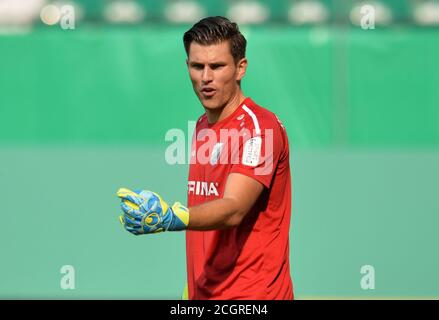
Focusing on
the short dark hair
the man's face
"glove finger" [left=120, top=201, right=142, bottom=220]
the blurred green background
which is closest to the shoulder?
the man's face

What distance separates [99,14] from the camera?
741 centimetres

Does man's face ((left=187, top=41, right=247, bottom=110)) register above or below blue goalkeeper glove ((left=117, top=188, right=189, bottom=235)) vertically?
above

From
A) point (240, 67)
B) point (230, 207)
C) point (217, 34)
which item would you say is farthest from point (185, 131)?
point (230, 207)

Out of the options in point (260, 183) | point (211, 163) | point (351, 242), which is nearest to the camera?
point (260, 183)

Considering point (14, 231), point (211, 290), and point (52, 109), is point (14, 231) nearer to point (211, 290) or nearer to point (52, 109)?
point (52, 109)

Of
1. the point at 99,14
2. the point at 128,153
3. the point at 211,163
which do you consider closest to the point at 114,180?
the point at 128,153

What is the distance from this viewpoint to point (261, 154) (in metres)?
3.71

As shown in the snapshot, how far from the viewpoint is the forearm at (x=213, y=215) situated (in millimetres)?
3496

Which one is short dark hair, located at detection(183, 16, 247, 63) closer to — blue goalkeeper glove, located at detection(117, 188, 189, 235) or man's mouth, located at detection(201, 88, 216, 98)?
man's mouth, located at detection(201, 88, 216, 98)

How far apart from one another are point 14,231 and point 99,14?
1.88m

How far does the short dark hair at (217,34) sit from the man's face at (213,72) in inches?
0.8

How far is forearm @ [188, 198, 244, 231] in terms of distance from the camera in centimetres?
350

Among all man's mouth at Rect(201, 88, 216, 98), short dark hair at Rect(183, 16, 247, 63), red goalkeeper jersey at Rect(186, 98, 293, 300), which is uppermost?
short dark hair at Rect(183, 16, 247, 63)

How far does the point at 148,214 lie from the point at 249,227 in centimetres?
58
